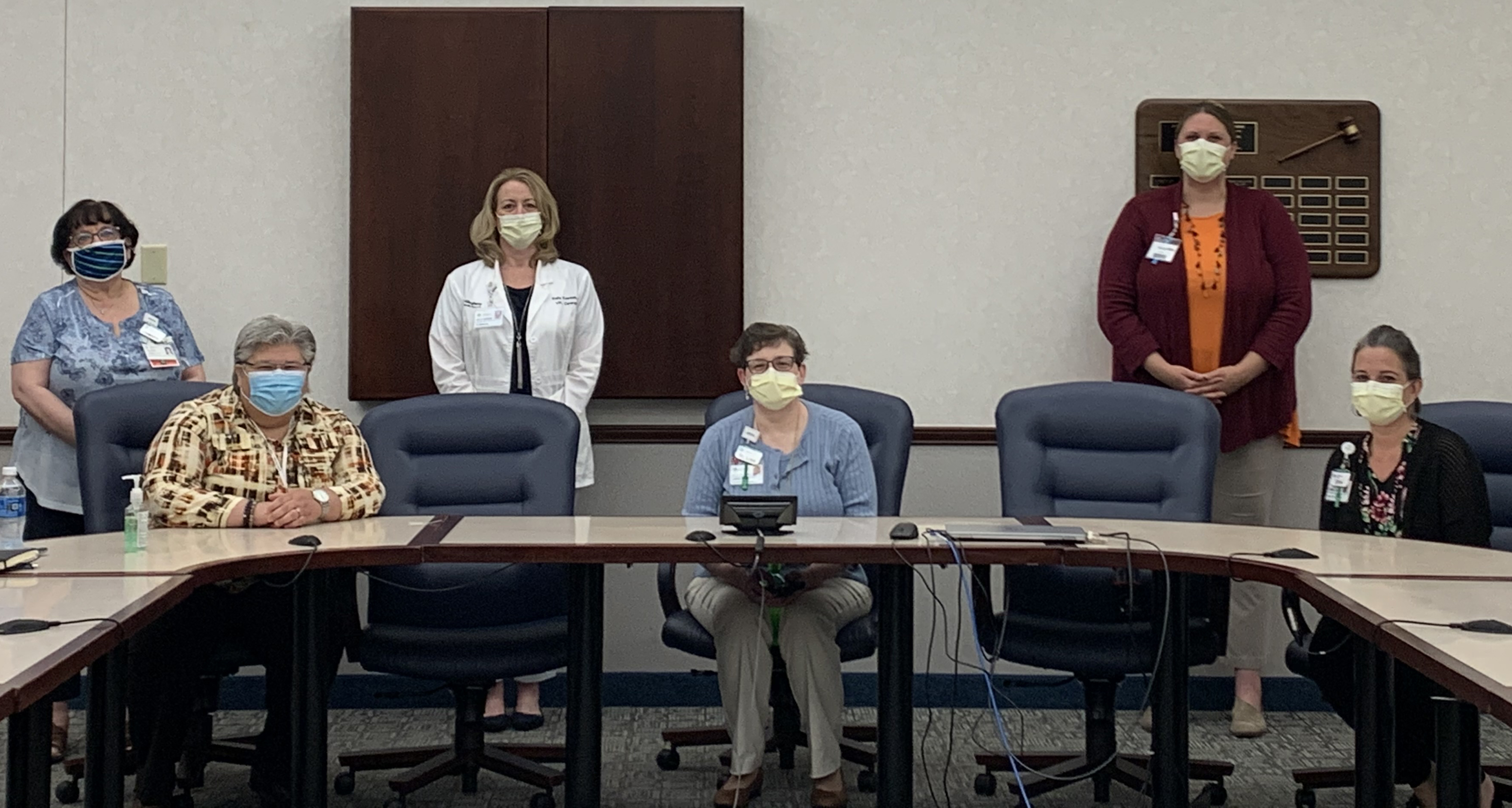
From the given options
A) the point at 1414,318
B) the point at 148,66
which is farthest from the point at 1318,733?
the point at 148,66

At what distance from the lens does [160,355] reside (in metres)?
4.14

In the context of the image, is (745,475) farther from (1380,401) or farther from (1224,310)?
(1224,310)

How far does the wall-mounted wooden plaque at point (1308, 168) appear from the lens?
15.0ft

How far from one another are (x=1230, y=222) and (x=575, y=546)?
2403 mm

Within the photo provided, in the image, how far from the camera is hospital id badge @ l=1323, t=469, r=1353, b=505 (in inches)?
134

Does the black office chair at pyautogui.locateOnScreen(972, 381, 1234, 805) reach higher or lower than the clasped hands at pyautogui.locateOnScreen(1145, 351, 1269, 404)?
lower

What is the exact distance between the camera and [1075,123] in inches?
181

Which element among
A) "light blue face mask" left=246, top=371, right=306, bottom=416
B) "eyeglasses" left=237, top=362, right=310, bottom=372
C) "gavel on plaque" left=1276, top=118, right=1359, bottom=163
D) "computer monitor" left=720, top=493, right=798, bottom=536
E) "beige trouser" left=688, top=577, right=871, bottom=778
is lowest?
"beige trouser" left=688, top=577, right=871, bottom=778

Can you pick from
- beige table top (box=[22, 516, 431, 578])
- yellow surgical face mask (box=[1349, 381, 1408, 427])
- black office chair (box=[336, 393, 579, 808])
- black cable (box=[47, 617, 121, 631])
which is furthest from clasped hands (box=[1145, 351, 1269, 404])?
black cable (box=[47, 617, 121, 631])

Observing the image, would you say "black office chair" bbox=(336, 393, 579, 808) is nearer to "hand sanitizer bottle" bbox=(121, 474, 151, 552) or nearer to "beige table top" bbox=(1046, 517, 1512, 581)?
"hand sanitizer bottle" bbox=(121, 474, 151, 552)

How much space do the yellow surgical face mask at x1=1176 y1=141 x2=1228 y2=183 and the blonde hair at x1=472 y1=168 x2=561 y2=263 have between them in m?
1.82

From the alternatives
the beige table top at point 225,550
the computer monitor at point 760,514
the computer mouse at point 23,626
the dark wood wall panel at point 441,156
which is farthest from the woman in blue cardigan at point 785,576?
the computer mouse at point 23,626

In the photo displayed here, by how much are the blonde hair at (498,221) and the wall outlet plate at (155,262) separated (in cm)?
100

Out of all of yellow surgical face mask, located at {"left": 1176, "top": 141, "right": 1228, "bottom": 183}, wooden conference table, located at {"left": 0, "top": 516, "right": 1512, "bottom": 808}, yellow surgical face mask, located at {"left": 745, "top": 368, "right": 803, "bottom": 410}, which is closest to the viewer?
wooden conference table, located at {"left": 0, "top": 516, "right": 1512, "bottom": 808}
